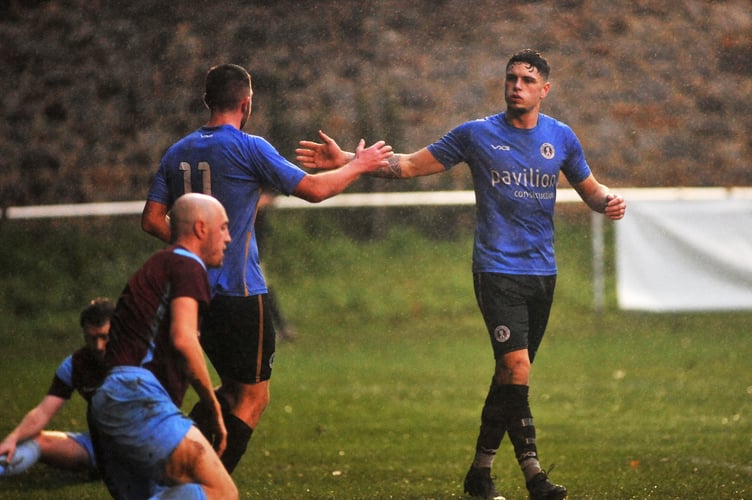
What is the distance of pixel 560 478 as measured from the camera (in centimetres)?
768

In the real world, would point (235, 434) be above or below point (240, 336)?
below

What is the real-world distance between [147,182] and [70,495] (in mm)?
13461

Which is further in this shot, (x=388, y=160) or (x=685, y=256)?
(x=685, y=256)

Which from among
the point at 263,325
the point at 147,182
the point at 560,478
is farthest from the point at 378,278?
the point at 263,325

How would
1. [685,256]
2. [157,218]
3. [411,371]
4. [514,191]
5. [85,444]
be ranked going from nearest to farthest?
[157,218] → [514,191] → [85,444] → [411,371] → [685,256]

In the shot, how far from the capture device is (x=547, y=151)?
728 centimetres

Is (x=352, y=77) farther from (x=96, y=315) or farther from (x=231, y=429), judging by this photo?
(x=231, y=429)

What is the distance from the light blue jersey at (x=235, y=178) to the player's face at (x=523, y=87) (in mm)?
1530

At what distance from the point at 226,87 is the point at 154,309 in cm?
178

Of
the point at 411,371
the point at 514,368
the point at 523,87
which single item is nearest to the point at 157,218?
the point at 514,368

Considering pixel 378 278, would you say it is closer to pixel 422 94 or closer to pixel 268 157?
pixel 422 94

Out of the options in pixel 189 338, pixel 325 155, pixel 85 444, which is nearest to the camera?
pixel 189 338

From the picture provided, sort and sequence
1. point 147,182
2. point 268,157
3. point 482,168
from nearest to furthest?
1. point 268,157
2. point 482,168
3. point 147,182

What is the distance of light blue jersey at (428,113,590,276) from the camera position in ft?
23.6
